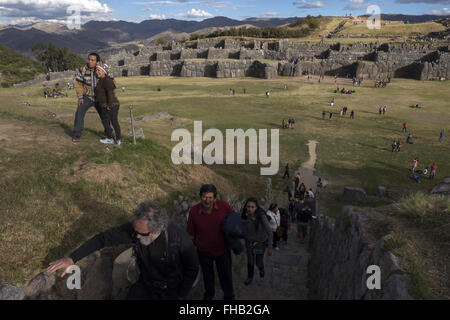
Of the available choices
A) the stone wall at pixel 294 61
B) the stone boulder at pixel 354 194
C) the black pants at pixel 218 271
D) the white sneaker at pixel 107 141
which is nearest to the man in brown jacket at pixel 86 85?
the white sneaker at pixel 107 141

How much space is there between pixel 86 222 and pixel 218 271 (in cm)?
295

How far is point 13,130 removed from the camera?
9.83 meters

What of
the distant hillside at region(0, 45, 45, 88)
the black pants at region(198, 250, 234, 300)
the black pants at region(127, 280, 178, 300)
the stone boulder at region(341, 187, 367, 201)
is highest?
the distant hillside at region(0, 45, 45, 88)

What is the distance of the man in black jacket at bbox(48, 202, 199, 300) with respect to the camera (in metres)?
3.24

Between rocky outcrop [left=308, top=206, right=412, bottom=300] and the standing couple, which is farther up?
the standing couple

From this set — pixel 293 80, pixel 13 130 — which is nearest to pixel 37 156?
pixel 13 130

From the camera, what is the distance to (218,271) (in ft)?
15.9

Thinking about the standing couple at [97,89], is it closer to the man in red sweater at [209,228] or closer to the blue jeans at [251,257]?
the man in red sweater at [209,228]

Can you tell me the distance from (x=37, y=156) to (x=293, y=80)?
55692 millimetres

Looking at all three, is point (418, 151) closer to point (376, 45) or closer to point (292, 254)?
point (292, 254)

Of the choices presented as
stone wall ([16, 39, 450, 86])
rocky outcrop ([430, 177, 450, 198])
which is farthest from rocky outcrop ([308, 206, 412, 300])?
stone wall ([16, 39, 450, 86])

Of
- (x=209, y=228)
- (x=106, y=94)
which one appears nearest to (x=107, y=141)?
(x=106, y=94)

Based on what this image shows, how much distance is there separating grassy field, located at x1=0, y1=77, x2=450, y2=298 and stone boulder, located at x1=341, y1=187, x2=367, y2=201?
0.48 meters

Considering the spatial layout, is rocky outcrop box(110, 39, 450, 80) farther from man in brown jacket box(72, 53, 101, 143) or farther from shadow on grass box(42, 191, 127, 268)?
shadow on grass box(42, 191, 127, 268)
